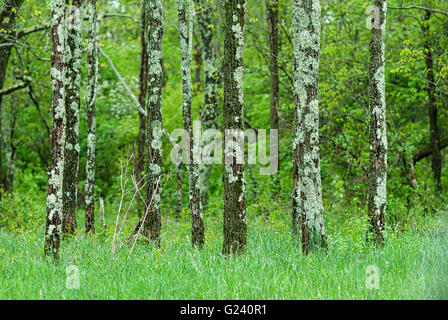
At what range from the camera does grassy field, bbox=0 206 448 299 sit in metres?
6.72

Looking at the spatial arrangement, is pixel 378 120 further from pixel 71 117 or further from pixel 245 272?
pixel 71 117

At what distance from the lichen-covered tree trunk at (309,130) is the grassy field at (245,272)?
434mm

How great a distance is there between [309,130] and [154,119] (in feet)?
11.5

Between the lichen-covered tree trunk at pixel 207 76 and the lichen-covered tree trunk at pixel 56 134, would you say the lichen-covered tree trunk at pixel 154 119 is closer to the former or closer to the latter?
the lichen-covered tree trunk at pixel 56 134

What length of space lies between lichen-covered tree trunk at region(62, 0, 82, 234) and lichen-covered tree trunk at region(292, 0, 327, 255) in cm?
583

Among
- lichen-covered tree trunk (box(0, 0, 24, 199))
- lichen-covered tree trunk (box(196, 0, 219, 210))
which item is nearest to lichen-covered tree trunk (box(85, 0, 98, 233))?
lichen-covered tree trunk (box(0, 0, 24, 199))

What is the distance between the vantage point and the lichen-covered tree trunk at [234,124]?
8.52 m

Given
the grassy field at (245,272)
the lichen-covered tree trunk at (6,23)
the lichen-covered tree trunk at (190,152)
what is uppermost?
the lichen-covered tree trunk at (6,23)

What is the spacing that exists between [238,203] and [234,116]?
144 centimetres

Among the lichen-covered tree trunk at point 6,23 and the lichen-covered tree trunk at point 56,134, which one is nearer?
the lichen-covered tree trunk at point 56,134

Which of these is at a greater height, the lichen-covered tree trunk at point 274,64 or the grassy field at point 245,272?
the lichen-covered tree trunk at point 274,64

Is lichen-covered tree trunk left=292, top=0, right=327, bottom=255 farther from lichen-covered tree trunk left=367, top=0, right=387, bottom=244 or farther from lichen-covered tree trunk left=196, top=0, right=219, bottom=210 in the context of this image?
lichen-covered tree trunk left=196, top=0, right=219, bottom=210

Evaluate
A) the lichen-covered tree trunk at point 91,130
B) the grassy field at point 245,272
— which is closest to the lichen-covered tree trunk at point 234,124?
the grassy field at point 245,272
